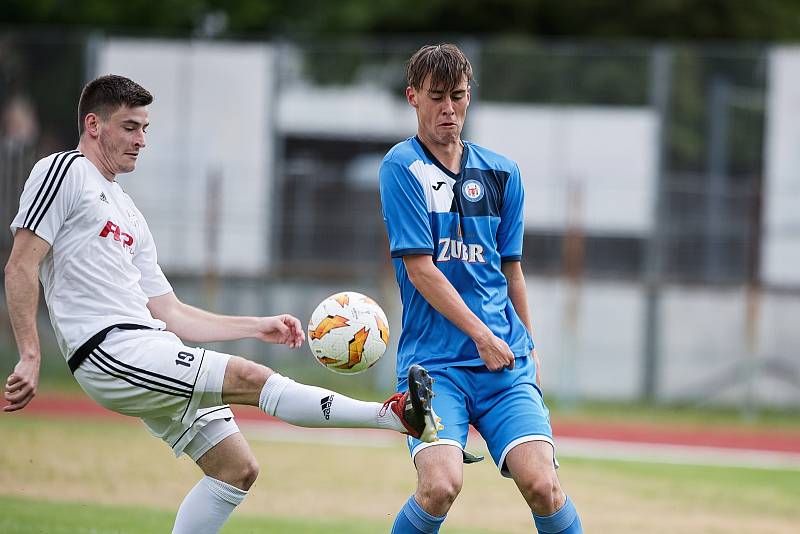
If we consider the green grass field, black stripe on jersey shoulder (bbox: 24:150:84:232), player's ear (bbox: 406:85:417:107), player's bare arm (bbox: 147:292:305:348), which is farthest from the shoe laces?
the green grass field

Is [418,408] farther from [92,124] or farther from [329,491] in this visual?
[329,491]

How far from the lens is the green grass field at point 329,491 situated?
27.1ft

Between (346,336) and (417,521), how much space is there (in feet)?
3.15

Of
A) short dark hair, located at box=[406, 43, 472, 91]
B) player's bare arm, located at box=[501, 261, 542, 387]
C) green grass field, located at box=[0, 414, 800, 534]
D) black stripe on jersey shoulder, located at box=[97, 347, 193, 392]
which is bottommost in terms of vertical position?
green grass field, located at box=[0, 414, 800, 534]

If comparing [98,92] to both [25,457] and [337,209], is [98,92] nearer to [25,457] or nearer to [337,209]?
[25,457]

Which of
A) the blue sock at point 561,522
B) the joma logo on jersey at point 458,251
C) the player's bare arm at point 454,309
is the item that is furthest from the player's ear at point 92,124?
the blue sock at point 561,522

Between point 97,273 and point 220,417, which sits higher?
point 97,273

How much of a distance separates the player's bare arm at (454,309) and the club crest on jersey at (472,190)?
402 millimetres

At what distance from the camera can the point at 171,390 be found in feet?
17.1

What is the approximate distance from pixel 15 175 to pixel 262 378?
549 inches

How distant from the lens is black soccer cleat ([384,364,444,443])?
4930 mm

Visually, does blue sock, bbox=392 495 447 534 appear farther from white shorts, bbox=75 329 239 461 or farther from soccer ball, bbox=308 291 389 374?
white shorts, bbox=75 329 239 461

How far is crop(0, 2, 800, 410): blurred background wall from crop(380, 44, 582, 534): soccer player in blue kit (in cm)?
1122

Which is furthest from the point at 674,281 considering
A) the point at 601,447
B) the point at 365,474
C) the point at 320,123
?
the point at 365,474
